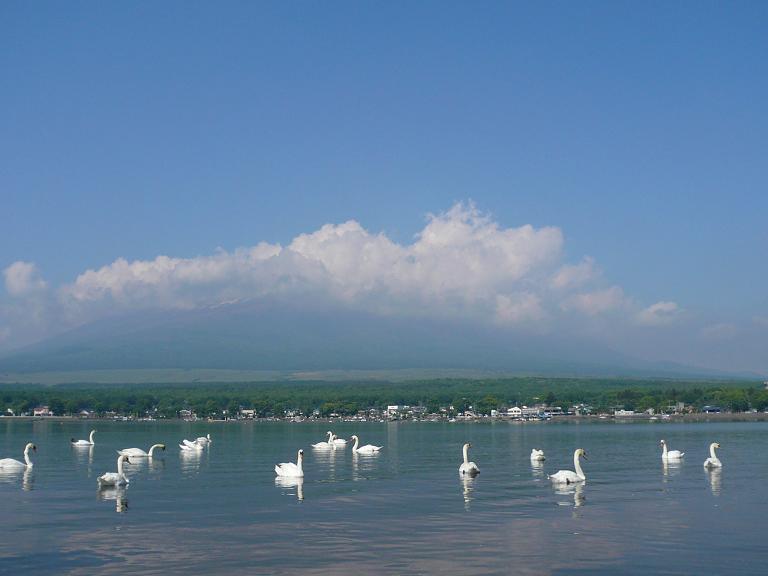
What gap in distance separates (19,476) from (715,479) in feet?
77.9

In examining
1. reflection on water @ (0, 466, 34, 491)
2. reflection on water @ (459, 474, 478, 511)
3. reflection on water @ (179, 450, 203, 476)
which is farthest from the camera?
reflection on water @ (179, 450, 203, 476)

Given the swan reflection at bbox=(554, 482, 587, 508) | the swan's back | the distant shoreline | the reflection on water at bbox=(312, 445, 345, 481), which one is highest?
the swan's back

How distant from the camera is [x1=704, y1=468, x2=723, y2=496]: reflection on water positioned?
2777 centimetres

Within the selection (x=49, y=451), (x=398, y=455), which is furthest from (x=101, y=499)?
(x=49, y=451)

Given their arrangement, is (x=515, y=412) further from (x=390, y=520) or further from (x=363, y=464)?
(x=390, y=520)

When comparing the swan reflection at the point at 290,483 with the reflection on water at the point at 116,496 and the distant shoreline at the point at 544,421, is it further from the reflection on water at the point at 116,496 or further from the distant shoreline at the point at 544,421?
the distant shoreline at the point at 544,421

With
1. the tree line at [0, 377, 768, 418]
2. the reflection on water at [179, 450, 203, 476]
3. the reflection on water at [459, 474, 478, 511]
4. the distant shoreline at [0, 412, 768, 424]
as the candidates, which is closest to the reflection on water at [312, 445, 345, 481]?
the reflection on water at [459, 474, 478, 511]

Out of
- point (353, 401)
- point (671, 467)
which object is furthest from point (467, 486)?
point (353, 401)

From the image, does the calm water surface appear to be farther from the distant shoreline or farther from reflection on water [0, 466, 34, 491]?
the distant shoreline

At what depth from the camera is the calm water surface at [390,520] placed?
1700cm

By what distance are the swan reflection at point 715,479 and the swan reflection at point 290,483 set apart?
11.9 m

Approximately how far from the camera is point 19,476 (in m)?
34.3

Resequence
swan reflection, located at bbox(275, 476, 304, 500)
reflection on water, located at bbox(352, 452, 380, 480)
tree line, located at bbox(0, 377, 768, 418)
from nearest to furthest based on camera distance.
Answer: swan reflection, located at bbox(275, 476, 304, 500) < reflection on water, located at bbox(352, 452, 380, 480) < tree line, located at bbox(0, 377, 768, 418)

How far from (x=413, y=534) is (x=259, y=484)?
11944 mm
